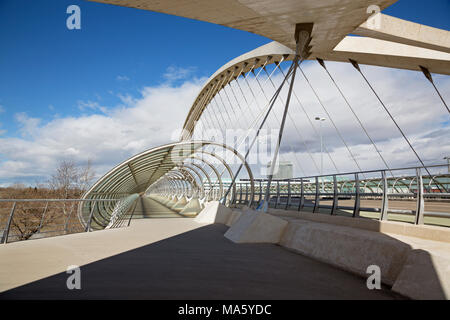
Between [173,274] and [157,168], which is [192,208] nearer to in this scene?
[157,168]

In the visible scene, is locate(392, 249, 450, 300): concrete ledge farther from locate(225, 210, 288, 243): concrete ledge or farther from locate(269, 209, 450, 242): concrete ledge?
locate(225, 210, 288, 243): concrete ledge

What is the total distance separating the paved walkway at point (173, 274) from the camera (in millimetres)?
3188

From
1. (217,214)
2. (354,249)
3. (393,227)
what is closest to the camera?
(354,249)

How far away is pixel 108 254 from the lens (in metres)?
5.44

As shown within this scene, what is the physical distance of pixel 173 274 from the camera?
4000 mm

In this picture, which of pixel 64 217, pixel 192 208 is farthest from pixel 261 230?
pixel 192 208

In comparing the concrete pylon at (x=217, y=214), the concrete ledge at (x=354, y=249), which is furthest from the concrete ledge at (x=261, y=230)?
the concrete pylon at (x=217, y=214)

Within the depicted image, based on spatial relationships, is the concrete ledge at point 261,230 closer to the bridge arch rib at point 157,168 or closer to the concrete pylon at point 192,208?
the bridge arch rib at point 157,168

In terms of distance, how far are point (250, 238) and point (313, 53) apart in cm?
1104

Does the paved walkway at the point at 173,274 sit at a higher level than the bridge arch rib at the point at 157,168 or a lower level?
lower

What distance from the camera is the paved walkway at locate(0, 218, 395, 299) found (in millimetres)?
3188

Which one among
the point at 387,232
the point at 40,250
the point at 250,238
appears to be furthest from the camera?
the point at 250,238
